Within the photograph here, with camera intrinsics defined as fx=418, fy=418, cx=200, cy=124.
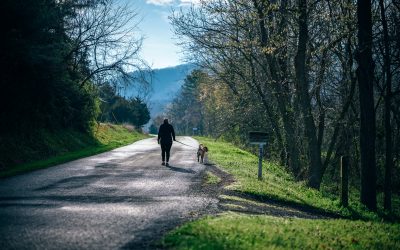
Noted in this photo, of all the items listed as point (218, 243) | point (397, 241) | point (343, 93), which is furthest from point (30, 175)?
point (343, 93)

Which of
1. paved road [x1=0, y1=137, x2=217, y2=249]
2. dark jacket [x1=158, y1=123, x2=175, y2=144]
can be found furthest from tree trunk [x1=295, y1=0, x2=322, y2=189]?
dark jacket [x1=158, y1=123, x2=175, y2=144]

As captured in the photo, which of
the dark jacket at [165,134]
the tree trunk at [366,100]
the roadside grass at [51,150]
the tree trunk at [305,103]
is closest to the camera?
the tree trunk at [366,100]

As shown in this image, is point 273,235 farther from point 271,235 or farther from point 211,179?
point 211,179

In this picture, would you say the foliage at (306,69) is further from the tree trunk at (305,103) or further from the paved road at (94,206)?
the paved road at (94,206)

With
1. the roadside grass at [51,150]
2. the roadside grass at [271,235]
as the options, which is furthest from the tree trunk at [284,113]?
the roadside grass at [271,235]

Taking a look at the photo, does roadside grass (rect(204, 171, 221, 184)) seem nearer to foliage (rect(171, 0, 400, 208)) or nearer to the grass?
the grass

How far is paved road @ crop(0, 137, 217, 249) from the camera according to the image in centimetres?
644

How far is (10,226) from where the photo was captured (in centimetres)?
705

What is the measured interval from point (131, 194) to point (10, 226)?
405cm

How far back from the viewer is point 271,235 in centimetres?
715

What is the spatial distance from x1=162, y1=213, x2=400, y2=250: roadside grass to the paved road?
0.56 meters

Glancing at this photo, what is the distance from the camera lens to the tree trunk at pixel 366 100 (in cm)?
1365

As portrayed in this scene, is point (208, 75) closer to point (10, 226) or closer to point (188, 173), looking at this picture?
point (188, 173)

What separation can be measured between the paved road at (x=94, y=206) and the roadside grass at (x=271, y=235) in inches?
22.2
